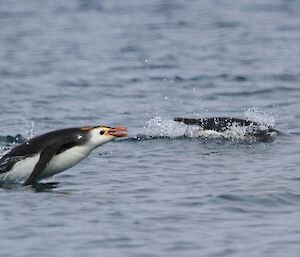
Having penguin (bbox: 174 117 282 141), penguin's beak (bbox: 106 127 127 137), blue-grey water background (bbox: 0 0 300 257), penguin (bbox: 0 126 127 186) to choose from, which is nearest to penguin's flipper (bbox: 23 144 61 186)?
penguin (bbox: 0 126 127 186)

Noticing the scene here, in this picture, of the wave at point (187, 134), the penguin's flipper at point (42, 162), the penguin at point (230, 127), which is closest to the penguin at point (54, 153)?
the penguin's flipper at point (42, 162)

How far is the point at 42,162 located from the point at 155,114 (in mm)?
7825

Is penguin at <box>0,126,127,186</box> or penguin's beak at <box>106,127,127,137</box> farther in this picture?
penguin at <box>0,126,127,186</box>

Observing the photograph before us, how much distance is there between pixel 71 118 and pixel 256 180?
7.46 m

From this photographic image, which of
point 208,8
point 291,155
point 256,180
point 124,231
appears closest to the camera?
point 124,231

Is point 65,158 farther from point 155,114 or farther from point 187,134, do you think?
point 155,114

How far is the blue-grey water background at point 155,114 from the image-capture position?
13.1 meters

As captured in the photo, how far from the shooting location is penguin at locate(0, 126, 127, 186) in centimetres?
1583

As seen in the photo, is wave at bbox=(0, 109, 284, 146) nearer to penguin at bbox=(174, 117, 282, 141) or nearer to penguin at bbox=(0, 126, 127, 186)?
penguin at bbox=(174, 117, 282, 141)

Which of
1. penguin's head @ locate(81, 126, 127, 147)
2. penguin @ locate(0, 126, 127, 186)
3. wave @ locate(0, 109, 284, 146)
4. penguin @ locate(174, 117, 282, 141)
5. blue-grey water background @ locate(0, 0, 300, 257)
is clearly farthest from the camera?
penguin @ locate(174, 117, 282, 141)

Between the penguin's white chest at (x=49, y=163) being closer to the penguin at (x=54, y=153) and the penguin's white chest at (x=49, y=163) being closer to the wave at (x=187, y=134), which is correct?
the penguin at (x=54, y=153)

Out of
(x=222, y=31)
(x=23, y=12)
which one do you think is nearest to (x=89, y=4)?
(x=23, y=12)

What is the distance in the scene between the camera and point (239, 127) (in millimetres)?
20125

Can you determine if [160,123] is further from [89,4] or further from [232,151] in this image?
[89,4]
